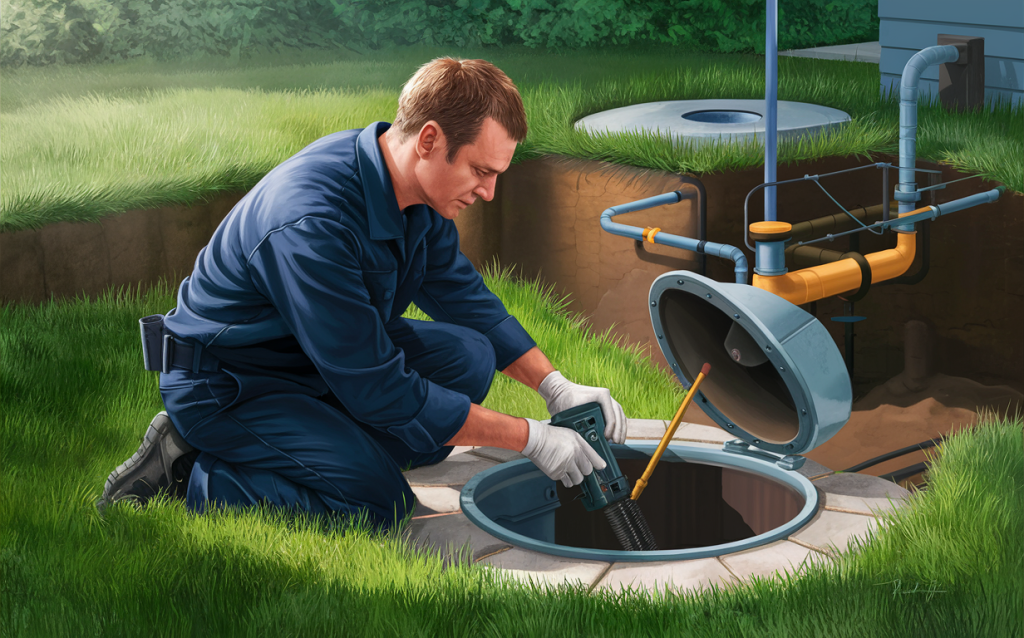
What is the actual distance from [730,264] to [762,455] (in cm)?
144

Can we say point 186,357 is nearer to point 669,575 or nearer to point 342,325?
point 342,325

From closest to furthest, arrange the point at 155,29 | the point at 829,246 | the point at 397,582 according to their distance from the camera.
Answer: the point at 397,582 → the point at 829,246 → the point at 155,29

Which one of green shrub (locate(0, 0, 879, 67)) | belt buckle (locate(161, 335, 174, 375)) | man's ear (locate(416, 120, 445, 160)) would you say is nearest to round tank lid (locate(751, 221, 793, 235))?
man's ear (locate(416, 120, 445, 160))

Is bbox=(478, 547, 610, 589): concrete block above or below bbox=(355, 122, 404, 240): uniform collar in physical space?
below

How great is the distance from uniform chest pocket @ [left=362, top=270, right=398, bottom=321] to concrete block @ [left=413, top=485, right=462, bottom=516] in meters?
0.52

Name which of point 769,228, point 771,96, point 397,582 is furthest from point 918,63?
point 397,582

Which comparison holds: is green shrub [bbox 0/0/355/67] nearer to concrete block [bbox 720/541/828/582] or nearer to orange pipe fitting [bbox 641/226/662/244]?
orange pipe fitting [bbox 641/226/662/244]

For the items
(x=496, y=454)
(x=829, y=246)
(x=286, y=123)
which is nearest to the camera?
(x=496, y=454)

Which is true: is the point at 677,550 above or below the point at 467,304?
below

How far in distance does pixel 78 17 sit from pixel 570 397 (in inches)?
268

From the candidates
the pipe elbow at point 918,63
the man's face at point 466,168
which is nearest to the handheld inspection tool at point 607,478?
the man's face at point 466,168

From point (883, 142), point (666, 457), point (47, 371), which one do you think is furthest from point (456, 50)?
point (666, 457)

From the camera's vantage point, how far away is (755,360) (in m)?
2.73

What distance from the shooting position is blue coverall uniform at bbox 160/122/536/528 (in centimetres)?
239
